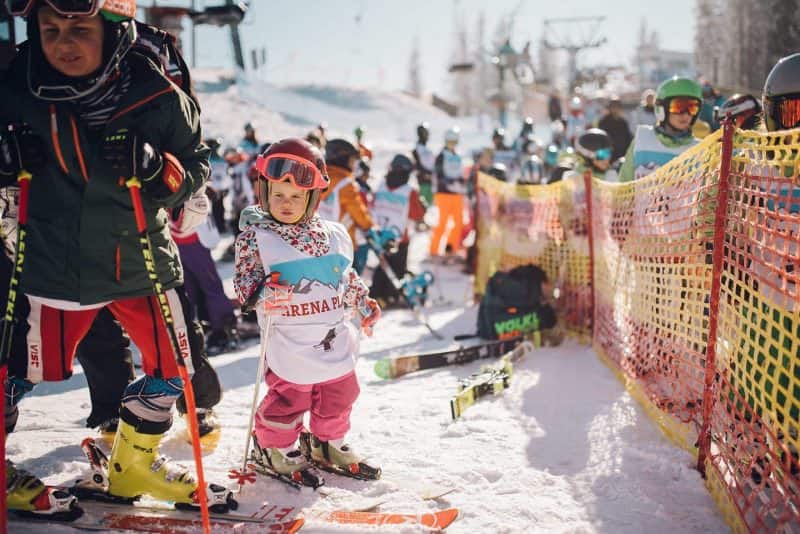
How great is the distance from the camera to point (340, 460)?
3264 mm

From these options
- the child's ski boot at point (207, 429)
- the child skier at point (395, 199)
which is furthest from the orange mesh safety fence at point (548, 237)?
the child's ski boot at point (207, 429)

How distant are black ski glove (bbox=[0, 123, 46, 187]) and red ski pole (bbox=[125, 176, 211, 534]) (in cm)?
32

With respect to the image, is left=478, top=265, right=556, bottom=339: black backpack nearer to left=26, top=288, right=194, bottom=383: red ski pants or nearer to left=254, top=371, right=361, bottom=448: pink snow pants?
left=254, top=371, right=361, bottom=448: pink snow pants

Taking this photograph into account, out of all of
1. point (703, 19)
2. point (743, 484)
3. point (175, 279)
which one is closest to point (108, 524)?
point (175, 279)

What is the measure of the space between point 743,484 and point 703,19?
35.3m

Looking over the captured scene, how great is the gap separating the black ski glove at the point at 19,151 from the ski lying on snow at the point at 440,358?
3.09 metres

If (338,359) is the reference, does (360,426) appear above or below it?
below

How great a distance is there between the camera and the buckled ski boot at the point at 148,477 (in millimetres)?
2812

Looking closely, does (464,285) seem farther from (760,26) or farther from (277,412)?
(760,26)

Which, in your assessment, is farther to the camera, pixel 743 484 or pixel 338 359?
pixel 338 359

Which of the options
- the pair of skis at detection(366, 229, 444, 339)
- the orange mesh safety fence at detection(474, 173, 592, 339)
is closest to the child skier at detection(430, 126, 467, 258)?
the orange mesh safety fence at detection(474, 173, 592, 339)

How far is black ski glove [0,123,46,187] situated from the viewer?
2.29 meters

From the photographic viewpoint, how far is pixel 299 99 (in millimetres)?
54406

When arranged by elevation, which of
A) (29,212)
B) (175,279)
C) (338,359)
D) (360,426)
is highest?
(29,212)
